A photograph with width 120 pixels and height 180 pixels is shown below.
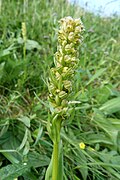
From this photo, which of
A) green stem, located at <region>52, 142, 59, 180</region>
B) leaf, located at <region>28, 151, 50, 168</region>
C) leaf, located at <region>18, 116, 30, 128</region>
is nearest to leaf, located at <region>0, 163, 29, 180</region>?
green stem, located at <region>52, 142, 59, 180</region>

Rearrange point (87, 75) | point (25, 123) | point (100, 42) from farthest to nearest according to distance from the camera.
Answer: point (100, 42), point (87, 75), point (25, 123)

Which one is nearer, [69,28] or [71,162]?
[69,28]

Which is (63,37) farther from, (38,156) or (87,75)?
(87,75)

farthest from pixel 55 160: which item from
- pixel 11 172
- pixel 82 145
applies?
pixel 82 145

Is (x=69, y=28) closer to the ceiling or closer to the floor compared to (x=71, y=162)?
closer to the ceiling

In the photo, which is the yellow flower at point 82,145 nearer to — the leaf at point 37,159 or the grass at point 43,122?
the grass at point 43,122

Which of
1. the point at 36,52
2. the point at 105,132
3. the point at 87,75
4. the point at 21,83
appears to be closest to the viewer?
the point at 105,132

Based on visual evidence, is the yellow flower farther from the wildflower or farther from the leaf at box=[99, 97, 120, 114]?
the wildflower

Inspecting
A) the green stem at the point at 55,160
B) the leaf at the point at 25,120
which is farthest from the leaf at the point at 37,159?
the green stem at the point at 55,160

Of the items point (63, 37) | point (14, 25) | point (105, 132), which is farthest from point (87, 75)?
point (63, 37)
